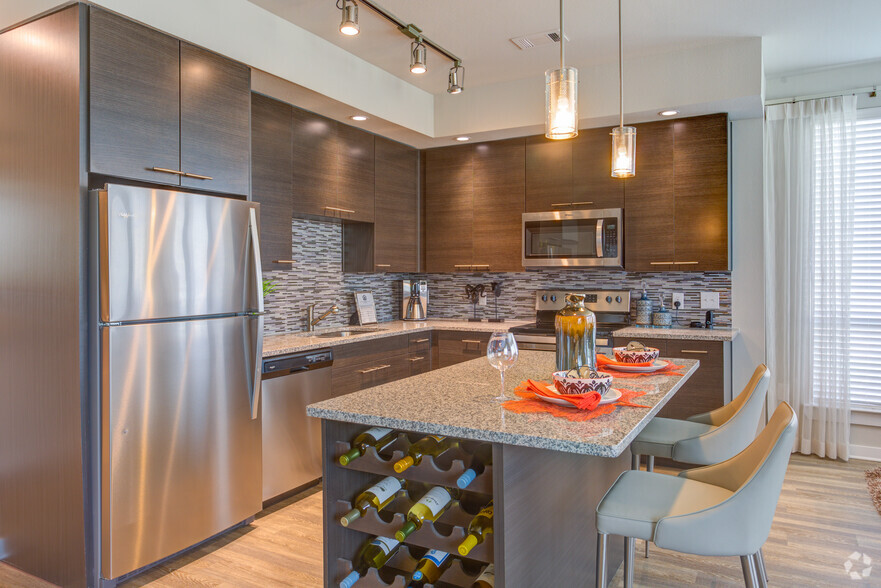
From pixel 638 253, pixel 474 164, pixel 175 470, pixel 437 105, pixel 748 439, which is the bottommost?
pixel 175 470

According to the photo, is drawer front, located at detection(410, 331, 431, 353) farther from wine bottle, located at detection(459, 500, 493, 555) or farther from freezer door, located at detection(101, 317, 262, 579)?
wine bottle, located at detection(459, 500, 493, 555)

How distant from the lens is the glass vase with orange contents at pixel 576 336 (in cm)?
207

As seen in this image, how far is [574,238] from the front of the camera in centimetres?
425

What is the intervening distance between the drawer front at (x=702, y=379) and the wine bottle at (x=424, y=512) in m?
2.62

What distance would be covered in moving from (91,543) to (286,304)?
193cm

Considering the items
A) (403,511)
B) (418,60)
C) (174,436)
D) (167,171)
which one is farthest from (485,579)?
(418,60)

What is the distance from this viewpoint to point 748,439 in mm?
2156

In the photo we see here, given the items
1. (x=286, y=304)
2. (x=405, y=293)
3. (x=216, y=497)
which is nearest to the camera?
(x=216, y=497)

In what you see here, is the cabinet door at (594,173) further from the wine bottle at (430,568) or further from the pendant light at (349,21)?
the wine bottle at (430,568)

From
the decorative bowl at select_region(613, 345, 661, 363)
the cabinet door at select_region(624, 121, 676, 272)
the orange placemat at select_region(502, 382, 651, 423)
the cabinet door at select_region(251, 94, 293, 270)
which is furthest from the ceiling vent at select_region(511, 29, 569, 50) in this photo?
the orange placemat at select_region(502, 382, 651, 423)

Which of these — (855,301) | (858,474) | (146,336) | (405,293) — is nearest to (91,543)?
(146,336)

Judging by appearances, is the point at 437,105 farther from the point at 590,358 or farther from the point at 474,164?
the point at 590,358

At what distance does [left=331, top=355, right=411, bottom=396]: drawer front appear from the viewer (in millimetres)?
3539

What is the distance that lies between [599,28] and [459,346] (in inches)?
91.8
